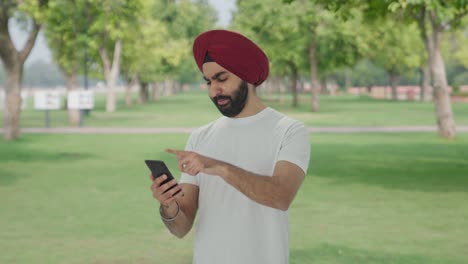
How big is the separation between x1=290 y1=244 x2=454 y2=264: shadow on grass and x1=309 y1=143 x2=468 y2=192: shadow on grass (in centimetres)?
554

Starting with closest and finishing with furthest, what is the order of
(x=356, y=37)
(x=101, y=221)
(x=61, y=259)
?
(x=61, y=259) → (x=101, y=221) → (x=356, y=37)

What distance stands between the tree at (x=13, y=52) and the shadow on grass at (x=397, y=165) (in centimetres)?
999

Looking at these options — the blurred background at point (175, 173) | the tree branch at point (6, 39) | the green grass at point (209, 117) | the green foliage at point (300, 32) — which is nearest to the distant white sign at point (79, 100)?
the blurred background at point (175, 173)

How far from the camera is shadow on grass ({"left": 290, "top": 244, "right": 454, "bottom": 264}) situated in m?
8.33

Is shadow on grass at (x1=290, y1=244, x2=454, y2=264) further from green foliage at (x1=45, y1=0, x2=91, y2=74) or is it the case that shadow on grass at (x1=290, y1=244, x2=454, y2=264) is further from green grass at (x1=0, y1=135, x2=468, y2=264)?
green foliage at (x1=45, y1=0, x2=91, y2=74)

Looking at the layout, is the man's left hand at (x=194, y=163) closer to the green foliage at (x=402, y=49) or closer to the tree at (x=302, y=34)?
the tree at (x=302, y=34)

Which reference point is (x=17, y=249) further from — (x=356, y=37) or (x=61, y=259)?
(x=356, y=37)

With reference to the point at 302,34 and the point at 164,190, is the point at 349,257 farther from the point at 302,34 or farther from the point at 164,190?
the point at 302,34

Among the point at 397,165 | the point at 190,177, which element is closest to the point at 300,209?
the point at 397,165

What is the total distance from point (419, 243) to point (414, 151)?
40.6 ft

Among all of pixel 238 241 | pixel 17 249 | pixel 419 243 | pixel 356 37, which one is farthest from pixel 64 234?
pixel 356 37

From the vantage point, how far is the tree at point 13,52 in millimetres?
25297

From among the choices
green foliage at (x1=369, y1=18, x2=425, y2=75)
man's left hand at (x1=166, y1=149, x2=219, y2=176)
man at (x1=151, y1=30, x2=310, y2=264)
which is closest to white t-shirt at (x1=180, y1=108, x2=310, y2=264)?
man at (x1=151, y1=30, x2=310, y2=264)

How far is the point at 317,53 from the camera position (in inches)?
1972
